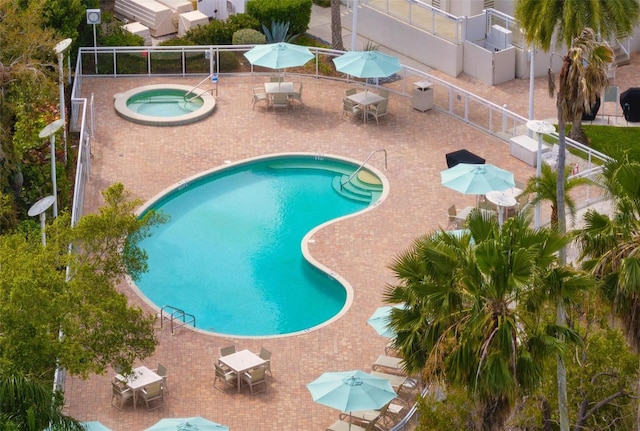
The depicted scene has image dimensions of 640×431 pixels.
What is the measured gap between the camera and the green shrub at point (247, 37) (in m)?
47.6

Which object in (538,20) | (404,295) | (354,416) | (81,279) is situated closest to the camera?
(404,295)

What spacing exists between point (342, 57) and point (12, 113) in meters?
10.3

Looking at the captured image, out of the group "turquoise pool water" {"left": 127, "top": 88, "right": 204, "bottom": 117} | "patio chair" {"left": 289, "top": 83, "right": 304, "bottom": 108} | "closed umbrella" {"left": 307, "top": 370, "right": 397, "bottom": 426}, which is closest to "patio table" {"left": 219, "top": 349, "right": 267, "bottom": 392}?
"closed umbrella" {"left": 307, "top": 370, "right": 397, "bottom": 426}

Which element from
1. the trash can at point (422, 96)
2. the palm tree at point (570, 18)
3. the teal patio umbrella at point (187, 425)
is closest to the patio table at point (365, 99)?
the trash can at point (422, 96)

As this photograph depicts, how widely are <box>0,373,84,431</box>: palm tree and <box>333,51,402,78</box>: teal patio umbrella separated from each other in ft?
66.1

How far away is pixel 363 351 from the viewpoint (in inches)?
1312

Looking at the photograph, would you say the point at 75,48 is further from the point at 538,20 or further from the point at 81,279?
the point at 81,279

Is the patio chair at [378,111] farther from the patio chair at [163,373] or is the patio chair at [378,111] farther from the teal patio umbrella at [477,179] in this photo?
the patio chair at [163,373]

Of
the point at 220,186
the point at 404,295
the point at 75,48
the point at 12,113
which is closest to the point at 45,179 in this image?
the point at 12,113

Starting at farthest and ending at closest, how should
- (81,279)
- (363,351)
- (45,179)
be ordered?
(45,179) < (363,351) < (81,279)

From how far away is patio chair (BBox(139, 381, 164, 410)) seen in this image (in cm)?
3111

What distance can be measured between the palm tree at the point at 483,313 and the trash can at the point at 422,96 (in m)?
19.5

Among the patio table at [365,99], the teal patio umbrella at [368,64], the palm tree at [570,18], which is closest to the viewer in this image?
the palm tree at [570,18]

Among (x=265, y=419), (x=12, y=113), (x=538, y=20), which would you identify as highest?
(x=538, y=20)
